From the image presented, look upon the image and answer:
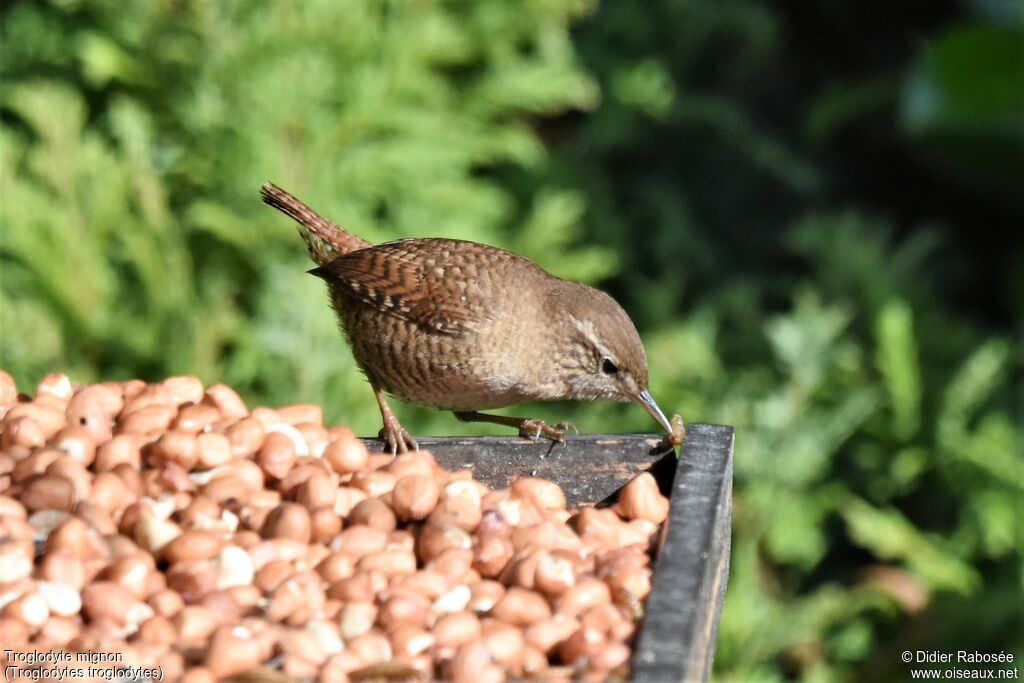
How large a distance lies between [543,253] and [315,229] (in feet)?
5.77

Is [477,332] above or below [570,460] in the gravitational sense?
above

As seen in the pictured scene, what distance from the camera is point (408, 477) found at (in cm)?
239

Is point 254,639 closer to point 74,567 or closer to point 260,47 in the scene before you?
point 74,567

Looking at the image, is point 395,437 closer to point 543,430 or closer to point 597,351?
point 543,430

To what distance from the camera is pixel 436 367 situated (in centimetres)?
328

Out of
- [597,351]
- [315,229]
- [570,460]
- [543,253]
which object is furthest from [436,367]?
[543,253]

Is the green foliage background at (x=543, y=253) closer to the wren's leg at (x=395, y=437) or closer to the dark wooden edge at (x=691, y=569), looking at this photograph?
the wren's leg at (x=395, y=437)

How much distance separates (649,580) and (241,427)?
86 cm

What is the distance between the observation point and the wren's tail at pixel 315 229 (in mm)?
3809

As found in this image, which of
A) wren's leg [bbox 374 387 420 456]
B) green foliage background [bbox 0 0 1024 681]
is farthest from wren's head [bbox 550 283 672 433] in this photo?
green foliage background [bbox 0 0 1024 681]

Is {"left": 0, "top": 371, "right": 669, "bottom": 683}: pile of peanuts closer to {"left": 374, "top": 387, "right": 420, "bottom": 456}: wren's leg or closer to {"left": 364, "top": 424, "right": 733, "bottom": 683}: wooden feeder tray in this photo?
{"left": 364, "top": 424, "right": 733, "bottom": 683}: wooden feeder tray

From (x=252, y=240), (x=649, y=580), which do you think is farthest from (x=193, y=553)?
(x=252, y=240)

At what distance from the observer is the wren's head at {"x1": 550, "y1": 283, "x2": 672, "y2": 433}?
3.25 meters

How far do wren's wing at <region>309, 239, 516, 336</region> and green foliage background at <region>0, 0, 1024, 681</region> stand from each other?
1.18 meters
